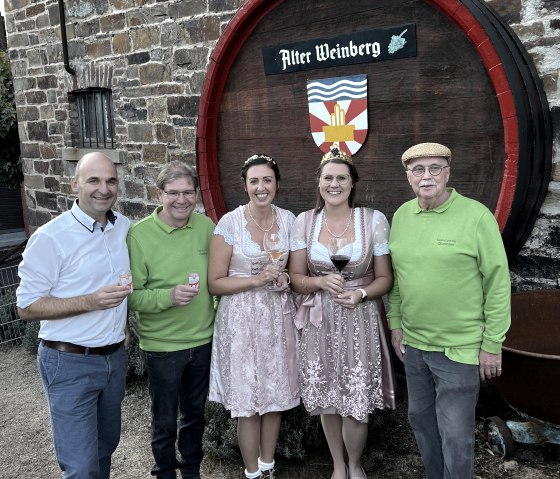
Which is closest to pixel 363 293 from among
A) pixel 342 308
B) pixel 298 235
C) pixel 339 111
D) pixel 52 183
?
pixel 342 308

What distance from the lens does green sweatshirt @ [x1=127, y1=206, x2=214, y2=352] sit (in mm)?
2768

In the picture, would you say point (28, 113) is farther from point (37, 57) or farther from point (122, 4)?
point (122, 4)

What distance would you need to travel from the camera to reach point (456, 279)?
94.0 inches

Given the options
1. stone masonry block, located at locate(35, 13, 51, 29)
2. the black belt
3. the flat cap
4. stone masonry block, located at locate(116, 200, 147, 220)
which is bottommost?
the black belt

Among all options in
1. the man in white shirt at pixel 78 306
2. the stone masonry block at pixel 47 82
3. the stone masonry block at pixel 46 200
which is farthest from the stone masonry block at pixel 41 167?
the man in white shirt at pixel 78 306

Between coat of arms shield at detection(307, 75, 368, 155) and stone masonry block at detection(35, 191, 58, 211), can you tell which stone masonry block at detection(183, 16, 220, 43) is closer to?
coat of arms shield at detection(307, 75, 368, 155)

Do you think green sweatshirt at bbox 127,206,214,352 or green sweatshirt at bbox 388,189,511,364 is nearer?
green sweatshirt at bbox 388,189,511,364

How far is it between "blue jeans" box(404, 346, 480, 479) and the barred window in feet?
15.3

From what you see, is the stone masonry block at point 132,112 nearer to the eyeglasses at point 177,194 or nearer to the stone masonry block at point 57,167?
the stone masonry block at point 57,167

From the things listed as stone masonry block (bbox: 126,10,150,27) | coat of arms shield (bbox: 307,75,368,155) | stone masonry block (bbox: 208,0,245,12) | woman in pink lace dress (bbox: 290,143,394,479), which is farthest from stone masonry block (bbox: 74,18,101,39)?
woman in pink lace dress (bbox: 290,143,394,479)

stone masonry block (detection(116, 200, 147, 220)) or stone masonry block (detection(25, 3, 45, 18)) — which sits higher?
stone masonry block (detection(25, 3, 45, 18))

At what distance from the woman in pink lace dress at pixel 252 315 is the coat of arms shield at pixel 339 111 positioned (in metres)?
1.21

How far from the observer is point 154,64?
536 centimetres

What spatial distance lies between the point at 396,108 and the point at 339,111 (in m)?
0.44
